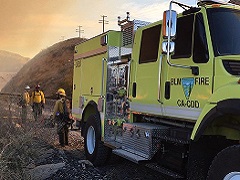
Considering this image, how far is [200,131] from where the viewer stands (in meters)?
3.94

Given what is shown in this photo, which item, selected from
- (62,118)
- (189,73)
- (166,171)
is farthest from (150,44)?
(62,118)

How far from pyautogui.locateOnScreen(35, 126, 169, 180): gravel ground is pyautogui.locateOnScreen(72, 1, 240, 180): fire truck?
0.32 m

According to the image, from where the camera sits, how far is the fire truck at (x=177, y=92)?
393 cm

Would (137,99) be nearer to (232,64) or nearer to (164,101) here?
(164,101)

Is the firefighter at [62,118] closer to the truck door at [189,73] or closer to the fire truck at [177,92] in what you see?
the fire truck at [177,92]

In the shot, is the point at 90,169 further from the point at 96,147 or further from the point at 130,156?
the point at 130,156

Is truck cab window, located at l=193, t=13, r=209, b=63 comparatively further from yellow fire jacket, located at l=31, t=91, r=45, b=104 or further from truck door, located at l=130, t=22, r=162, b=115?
yellow fire jacket, located at l=31, t=91, r=45, b=104

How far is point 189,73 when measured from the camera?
4.46 m

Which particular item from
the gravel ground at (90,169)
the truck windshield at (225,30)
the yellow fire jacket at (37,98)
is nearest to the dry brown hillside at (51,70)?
the yellow fire jacket at (37,98)

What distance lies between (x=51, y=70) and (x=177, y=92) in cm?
4582

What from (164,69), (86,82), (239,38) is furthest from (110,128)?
(239,38)

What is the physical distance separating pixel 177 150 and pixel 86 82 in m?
3.71

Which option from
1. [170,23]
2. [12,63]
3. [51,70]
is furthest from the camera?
[12,63]

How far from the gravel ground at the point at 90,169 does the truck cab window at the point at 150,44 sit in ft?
6.93
